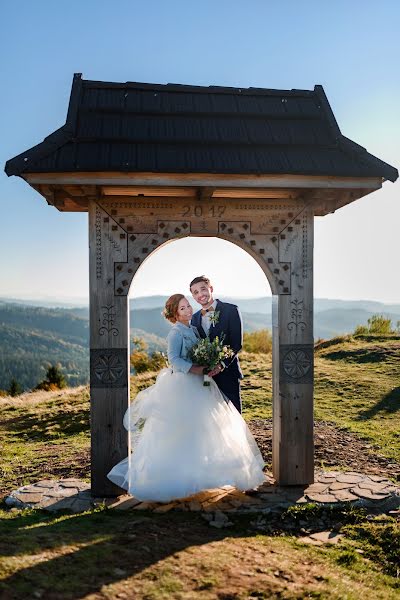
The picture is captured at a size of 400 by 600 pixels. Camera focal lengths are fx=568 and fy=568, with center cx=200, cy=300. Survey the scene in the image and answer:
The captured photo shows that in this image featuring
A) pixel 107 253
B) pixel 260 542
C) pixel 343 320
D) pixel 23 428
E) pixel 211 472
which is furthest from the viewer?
pixel 343 320

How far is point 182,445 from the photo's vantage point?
6121 mm

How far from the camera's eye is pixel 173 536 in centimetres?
525

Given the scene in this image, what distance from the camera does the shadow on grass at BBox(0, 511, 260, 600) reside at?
4.07 metres

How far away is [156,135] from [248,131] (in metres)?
1.09

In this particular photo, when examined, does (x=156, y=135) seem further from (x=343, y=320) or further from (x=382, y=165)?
(x=343, y=320)

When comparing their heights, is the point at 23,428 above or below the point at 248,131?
below

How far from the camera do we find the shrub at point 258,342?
874 inches

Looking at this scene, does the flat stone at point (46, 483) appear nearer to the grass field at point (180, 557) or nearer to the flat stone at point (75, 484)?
the flat stone at point (75, 484)

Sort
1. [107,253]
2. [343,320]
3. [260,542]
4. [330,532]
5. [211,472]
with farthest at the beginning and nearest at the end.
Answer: [343,320] → [107,253] → [211,472] → [330,532] → [260,542]

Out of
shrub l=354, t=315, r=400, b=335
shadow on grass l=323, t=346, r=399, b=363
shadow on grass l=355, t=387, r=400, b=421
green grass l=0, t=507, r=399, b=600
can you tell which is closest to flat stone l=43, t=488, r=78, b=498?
green grass l=0, t=507, r=399, b=600

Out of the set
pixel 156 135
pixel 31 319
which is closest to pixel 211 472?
pixel 156 135

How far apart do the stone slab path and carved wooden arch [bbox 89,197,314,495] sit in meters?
0.24

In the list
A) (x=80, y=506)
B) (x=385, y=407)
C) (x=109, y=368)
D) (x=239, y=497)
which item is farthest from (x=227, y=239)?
(x=385, y=407)

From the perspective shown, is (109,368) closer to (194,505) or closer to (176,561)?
(194,505)
